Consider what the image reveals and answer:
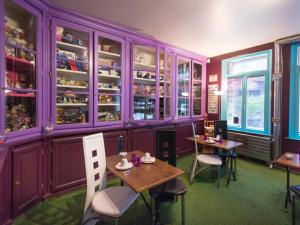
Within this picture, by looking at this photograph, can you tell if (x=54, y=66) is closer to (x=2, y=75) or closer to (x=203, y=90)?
(x=2, y=75)

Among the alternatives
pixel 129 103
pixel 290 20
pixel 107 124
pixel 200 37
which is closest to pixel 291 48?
pixel 290 20

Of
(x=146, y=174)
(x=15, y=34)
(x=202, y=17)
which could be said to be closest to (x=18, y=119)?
(x=15, y=34)

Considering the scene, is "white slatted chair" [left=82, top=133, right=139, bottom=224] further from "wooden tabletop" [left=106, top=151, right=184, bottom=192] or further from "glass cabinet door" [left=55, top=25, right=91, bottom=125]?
"glass cabinet door" [left=55, top=25, right=91, bottom=125]

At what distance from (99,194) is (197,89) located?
3.93 meters

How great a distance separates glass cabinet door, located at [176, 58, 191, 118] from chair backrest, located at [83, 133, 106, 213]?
9.03ft

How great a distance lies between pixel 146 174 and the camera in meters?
1.58

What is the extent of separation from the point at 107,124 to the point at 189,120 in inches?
91.0

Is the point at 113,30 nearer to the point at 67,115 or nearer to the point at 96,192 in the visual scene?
the point at 67,115

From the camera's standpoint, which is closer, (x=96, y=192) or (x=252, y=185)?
(x=96, y=192)

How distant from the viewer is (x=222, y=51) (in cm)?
433

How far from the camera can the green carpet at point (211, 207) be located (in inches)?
76.8

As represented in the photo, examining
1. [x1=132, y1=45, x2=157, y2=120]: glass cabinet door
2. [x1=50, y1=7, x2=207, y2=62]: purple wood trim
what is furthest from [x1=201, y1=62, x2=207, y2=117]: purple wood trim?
[x1=132, y1=45, x2=157, y2=120]: glass cabinet door

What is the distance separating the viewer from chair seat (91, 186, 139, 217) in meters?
1.44

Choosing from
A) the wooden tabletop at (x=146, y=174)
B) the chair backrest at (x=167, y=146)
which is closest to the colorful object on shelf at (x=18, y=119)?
the wooden tabletop at (x=146, y=174)
